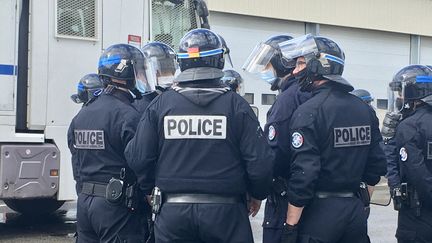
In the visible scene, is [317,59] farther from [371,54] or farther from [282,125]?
[371,54]

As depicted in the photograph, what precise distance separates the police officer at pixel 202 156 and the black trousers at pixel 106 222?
28.0 inches

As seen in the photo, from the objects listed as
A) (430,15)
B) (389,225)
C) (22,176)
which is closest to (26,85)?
(22,176)

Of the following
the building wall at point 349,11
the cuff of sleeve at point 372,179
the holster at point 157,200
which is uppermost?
the building wall at point 349,11

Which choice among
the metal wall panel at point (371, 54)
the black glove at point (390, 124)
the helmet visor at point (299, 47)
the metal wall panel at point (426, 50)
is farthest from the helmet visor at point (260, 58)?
the metal wall panel at point (426, 50)

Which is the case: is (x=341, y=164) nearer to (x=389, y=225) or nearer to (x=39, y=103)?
(x=39, y=103)

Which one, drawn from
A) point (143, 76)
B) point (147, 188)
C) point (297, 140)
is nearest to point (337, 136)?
point (297, 140)

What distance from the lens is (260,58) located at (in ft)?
18.7

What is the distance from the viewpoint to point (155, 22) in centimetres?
946

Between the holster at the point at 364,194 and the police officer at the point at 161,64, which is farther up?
the police officer at the point at 161,64

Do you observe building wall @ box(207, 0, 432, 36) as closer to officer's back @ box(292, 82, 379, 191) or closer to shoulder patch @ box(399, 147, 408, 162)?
shoulder patch @ box(399, 147, 408, 162)

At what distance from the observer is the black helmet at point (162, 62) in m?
6.39

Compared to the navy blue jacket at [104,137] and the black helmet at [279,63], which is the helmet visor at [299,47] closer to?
the black helmet at [279,63]

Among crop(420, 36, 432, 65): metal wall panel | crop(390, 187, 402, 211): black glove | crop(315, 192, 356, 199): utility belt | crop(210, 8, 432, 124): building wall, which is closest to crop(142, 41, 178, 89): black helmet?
crop(315, 192, 356, 199): utility belt

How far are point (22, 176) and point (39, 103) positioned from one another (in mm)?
932
